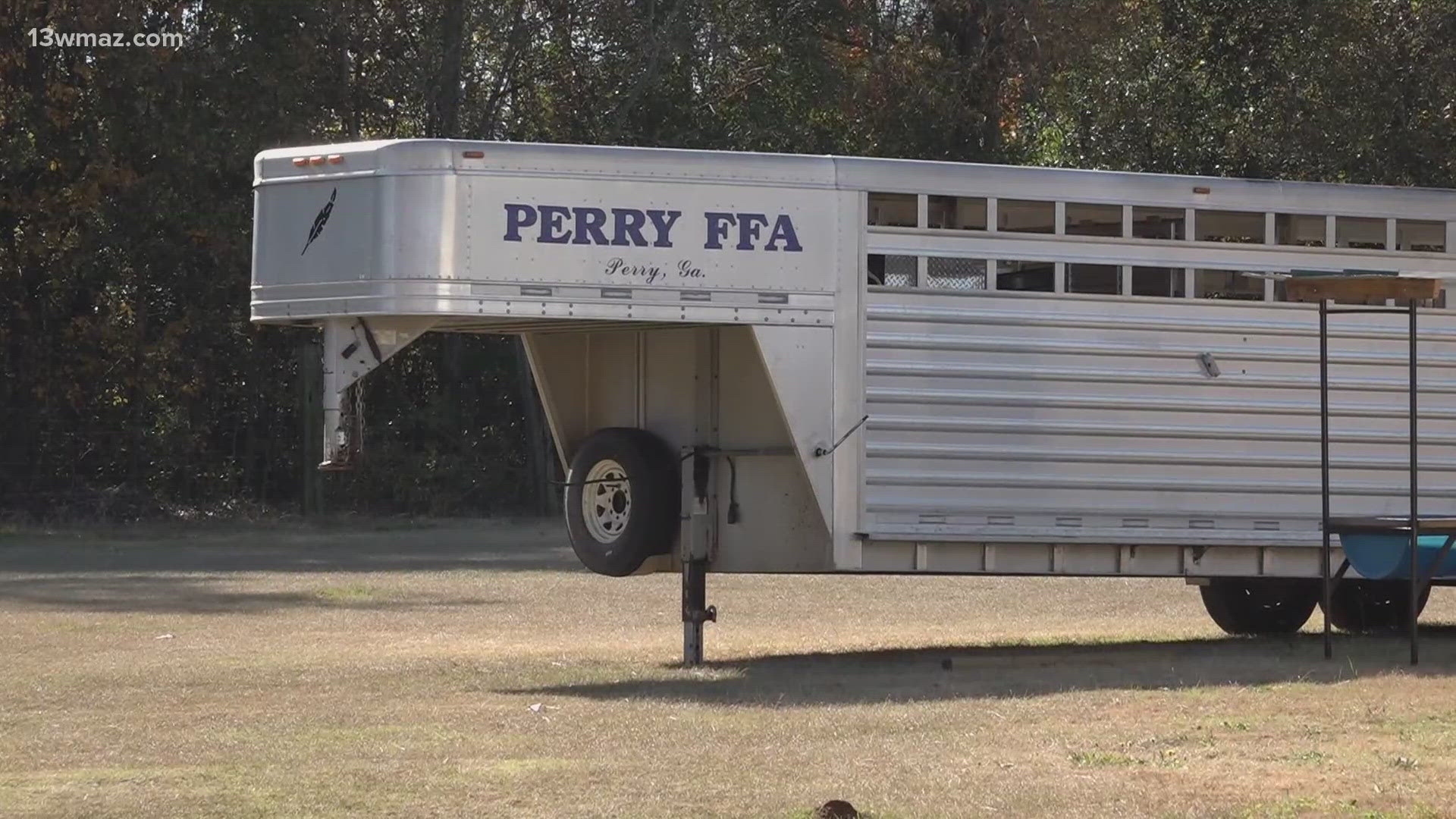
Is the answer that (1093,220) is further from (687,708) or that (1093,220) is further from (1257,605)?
(687,708)

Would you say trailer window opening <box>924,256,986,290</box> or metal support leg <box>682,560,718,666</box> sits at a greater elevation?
trailer window opening <box>924,256,986,290</box>

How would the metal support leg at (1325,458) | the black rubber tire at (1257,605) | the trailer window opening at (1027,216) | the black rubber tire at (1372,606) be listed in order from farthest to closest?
the black rubber tire at (1257,605)
the black rubber tire at (1372,606)
the trailer window opening at (1027,216)
the metal support leg at (1325,458)

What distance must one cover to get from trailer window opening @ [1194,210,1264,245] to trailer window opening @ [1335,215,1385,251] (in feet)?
2.26

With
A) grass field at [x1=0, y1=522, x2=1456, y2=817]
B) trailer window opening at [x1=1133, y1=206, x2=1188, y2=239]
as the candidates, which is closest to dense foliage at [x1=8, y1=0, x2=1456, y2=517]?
grass field at [x1=0, y1=522, x2=1456, y2=817]

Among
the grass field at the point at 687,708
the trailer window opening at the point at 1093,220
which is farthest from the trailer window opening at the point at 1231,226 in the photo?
the grass field at the point at 687,708

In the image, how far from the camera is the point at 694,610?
15.0 m

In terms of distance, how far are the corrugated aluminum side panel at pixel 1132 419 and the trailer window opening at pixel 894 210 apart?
18.6 inches

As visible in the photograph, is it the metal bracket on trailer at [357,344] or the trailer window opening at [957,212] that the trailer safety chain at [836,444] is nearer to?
the trailer window opening at [957,212]

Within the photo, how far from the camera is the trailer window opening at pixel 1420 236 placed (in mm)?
16094

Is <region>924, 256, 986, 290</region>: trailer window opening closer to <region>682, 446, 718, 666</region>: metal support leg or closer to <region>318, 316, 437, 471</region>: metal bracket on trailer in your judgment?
<region>682, 446, 718, 666</region>: metal support leg

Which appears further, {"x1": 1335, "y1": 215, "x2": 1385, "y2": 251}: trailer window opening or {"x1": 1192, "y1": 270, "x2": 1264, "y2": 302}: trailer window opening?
{"x1": 1335, "y1": 215, "x2": 1385, "y2": 251}: trailer window opening

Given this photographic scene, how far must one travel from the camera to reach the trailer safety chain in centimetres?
1444

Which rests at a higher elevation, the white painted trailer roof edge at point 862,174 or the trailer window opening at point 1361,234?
the white painted trailer roof edge at point 862,174

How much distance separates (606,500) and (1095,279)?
12.1ft
